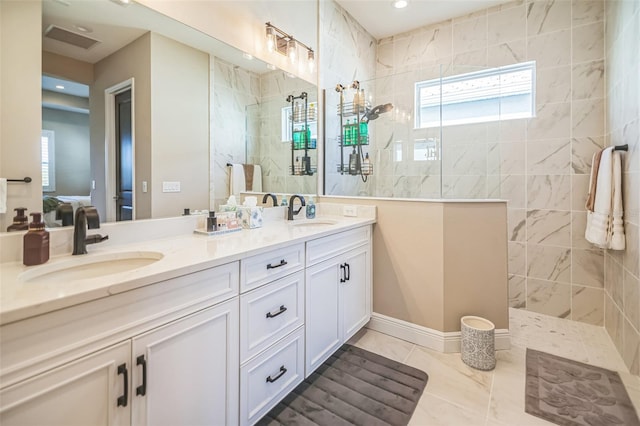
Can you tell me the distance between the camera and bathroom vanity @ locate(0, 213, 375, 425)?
0.77 meters

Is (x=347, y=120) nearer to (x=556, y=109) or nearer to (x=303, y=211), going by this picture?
(x=303, y=211)

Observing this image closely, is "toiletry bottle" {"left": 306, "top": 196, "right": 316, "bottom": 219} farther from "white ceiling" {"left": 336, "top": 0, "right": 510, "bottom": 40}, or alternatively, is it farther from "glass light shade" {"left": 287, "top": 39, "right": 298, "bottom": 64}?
"white ceiling" {"left": 336, "top": 0, "right": 510, "bottom": 40}


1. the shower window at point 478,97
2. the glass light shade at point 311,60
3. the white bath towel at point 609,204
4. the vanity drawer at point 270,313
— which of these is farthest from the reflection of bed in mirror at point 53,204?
the white bath towel at point 609,204

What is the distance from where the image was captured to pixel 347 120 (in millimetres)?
3105

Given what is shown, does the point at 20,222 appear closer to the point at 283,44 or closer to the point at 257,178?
the point at 257,178

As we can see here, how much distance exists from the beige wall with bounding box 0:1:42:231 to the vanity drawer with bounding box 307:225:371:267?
4.09ft

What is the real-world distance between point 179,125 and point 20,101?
65cm

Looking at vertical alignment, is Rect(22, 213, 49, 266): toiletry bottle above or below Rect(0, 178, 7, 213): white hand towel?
below

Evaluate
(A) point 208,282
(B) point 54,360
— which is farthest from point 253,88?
(B) point 54,360

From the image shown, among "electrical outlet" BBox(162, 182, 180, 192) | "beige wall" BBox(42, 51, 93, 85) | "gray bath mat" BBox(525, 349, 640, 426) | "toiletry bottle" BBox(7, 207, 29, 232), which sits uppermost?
"beige wall" BBox(42, 51, 93, 85)

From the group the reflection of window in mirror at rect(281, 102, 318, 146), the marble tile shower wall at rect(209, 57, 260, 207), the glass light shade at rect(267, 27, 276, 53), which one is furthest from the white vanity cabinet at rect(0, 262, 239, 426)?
the glass light shade at rect(267, 27, 276, 53)

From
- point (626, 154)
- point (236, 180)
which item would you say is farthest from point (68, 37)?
point (626, 154)

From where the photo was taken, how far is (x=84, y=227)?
125 cm

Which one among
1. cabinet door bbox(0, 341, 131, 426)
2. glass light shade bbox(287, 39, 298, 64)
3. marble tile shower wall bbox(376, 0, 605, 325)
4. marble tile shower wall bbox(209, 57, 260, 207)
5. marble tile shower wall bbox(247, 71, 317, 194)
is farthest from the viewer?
marble tile shower wall bbox(376, 0, 605, 325)
